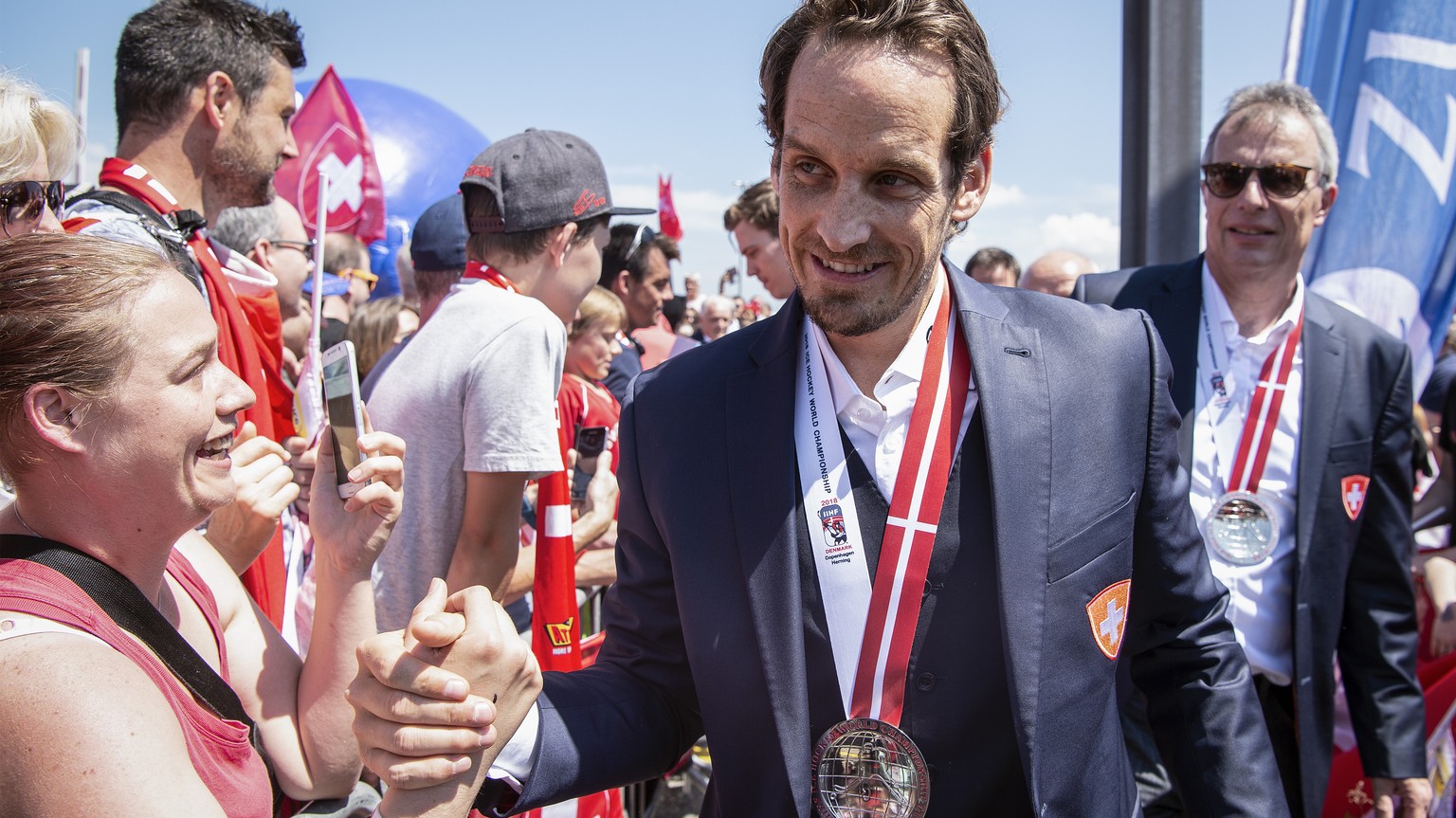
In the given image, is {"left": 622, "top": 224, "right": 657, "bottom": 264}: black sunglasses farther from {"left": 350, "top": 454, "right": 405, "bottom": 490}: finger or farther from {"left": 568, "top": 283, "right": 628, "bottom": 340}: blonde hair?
{"left": 350, "top": 454, "right": 405, "bottom": 490}: finger

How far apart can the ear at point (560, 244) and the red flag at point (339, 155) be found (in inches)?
222

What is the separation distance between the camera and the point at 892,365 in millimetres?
1874

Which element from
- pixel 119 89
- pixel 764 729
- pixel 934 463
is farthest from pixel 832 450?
pixel 119 89

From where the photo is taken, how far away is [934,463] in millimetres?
1747

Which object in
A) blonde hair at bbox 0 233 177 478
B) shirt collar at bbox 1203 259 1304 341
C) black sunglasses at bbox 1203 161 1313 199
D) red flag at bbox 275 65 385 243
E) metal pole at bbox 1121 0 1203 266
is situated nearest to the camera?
blonde hair at bbox 0 233 177 478

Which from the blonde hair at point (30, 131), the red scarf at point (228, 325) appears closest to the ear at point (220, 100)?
the red scarf at point (228, 325)

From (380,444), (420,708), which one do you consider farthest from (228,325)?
(420,708)

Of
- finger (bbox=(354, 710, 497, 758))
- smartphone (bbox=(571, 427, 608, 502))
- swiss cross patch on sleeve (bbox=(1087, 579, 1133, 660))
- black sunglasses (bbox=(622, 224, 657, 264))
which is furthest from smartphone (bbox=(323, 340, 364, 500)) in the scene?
black sunglasses (bbox=(622, 224, 657, 264))

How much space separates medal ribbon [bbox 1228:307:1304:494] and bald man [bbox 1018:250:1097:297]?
11.4ft

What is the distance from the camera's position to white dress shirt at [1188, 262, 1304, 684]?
2971 mm

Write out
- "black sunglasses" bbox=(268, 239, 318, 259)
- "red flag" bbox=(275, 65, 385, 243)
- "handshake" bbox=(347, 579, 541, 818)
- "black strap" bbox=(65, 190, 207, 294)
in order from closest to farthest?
"handshake" bbox=(347, 579, 541, 818) < "black strap" bbox=(65, 190, 207, 294) < "black sunglasses" bbox=(268, 239, 318, 259) < "red flag" bbox=(275, 65, 385, 243)

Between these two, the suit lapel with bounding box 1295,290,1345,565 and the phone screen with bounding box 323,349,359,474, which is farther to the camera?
the suit lapel with bounding box 1295,290,1345,565

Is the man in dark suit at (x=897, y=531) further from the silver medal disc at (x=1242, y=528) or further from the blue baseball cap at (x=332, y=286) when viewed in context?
the blue baseball cap at (x=332, y=286)

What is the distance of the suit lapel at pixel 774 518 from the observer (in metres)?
1.64
